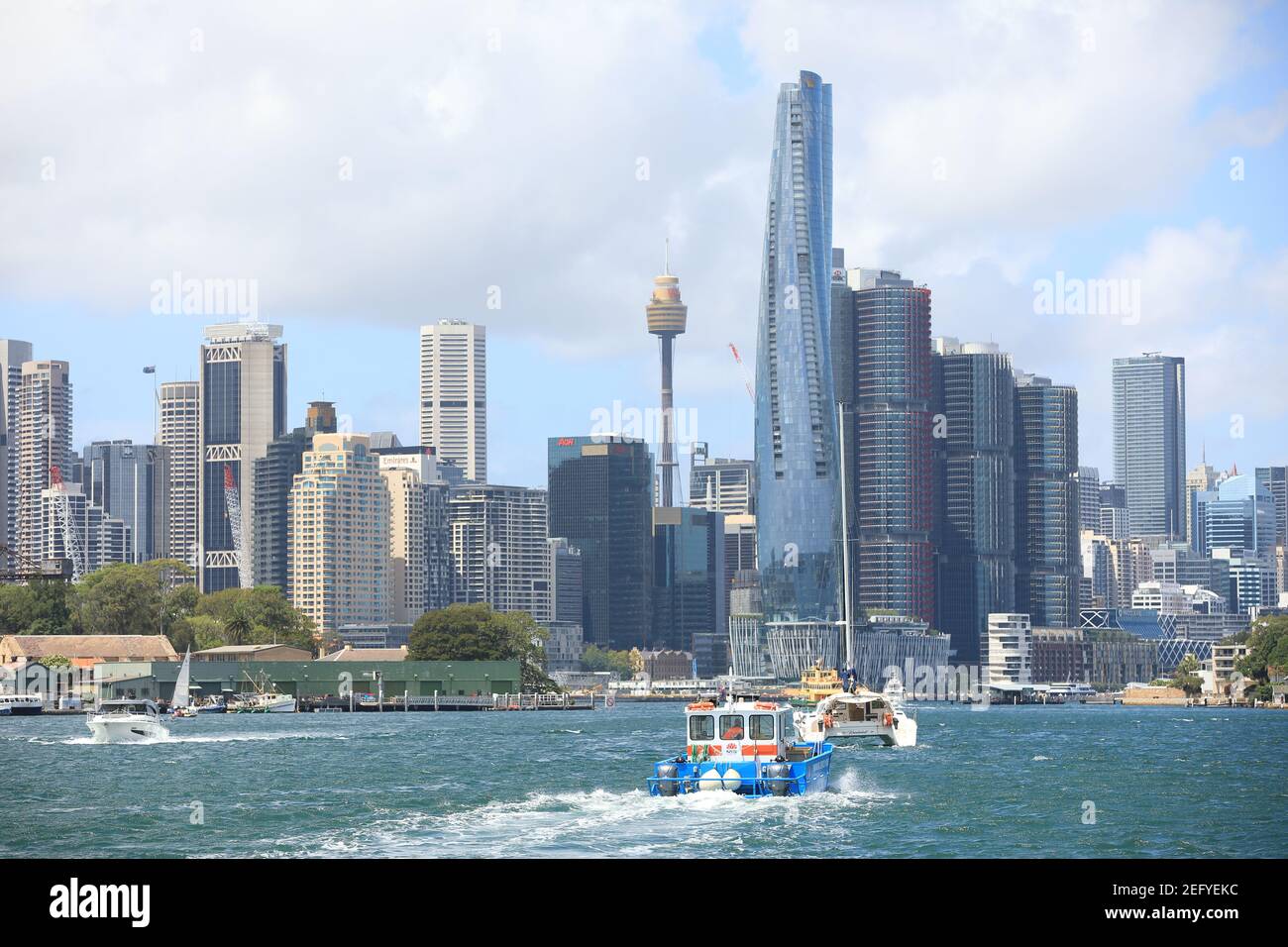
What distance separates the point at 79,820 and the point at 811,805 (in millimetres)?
23838

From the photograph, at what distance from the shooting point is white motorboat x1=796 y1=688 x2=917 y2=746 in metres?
112

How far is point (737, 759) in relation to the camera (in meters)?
59.7

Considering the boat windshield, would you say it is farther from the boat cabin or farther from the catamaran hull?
the catamaran hull

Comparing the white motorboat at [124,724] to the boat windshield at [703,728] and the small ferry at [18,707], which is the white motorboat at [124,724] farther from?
the small ferry at [18,707]

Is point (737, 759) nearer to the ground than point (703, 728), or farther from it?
nearer to the ground

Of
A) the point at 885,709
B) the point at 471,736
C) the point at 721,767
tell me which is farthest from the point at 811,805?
the point at 471,736

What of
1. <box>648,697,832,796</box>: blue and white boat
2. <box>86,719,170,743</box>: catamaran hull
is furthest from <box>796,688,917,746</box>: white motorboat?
<box>648,697,832,796</box>: blue and white boat

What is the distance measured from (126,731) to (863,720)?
159ft

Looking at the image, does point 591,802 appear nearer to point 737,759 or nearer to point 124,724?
point 737,759

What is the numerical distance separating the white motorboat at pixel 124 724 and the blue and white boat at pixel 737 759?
70500mm

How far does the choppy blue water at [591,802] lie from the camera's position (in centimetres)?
5119

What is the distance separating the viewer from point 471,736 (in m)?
135

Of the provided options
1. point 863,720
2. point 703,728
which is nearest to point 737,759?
point 703,728
